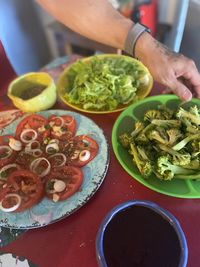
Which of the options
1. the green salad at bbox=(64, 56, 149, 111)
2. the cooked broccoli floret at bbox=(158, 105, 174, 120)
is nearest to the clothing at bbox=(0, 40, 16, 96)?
the green salad at bbox=(64, 56, 149, 111)

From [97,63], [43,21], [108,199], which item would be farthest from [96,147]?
[43,21]

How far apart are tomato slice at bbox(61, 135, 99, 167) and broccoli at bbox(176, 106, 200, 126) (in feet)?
0.71

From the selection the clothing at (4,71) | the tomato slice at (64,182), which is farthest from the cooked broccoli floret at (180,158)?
the clothing at (4,71)

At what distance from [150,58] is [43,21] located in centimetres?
139

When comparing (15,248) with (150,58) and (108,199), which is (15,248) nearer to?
(108,199)

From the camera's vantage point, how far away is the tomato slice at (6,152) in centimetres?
73

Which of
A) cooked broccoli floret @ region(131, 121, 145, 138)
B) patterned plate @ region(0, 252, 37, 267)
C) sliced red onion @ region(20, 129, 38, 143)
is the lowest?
patterned plate @ region(0, 252, 37, 267)

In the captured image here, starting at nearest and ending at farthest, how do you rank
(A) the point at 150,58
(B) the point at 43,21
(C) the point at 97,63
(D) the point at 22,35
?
(A) the point at 150,58 < (C) the point at 97,63 < (D) the point at 22,35 < (B) the point at 43,21

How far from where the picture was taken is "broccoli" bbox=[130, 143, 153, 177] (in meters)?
0.64

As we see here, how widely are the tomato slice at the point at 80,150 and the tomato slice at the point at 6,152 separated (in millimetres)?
130

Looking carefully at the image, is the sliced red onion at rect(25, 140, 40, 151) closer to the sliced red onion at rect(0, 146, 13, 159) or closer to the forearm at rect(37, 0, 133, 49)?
the sliced red onion at rect(0, 146, 13, 159)

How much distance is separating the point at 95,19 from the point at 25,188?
577mm

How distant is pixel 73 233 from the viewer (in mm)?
616

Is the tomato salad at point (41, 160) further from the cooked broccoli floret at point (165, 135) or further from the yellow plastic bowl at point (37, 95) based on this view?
the cooked broccoli floret at point (165, 135)
